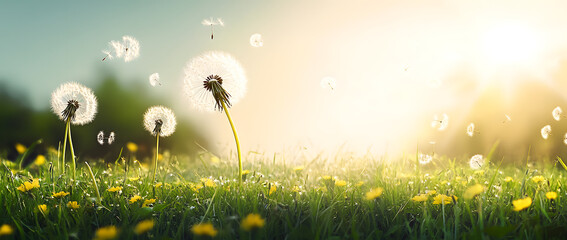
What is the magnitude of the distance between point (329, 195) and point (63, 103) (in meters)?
1.96

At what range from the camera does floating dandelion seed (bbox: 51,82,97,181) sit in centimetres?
302

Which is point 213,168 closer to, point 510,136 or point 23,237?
point 23,237

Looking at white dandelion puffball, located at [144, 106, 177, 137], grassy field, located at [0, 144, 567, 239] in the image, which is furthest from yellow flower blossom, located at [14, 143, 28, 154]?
white dandelion puffball, located at [144, 106, 177, 137]

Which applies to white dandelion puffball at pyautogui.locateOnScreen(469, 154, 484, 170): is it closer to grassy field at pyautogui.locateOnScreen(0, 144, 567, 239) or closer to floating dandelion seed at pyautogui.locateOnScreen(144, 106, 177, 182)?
grassy field at pyautogui.locateOnScreen(0, 144, 567, 239)

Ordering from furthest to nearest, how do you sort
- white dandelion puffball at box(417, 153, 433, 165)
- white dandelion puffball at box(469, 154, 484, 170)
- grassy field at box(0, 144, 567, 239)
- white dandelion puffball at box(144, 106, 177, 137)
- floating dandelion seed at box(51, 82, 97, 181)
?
white dandelion puffball at box(417, 153, 433, 165)
white dandelion puffball at box(469, 154, 484, 170)
white dandelion puffball at box(144, 106, 177, 137)
floating dandelion seed at box(51, 82, 97, 181)
grassy field at box(0, 144, 567, 239)

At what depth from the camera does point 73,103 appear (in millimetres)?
3010

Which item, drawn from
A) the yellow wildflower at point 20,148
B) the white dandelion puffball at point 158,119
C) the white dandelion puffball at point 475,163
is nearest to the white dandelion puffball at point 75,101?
the white dandelion puffball at point 158,119

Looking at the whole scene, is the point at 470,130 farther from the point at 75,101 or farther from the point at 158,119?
the point at 75,101

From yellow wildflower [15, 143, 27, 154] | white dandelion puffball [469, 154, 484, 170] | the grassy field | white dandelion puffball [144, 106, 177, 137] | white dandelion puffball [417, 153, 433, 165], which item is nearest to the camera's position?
the grassy field

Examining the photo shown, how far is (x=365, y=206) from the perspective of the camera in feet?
8.38

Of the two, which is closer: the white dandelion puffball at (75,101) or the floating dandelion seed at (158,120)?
the white dandelion puffball at (75,101)

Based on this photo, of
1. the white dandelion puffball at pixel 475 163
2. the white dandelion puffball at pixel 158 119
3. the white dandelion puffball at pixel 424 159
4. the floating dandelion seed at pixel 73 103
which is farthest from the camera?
the white dandelion puffball at pixel 424 159

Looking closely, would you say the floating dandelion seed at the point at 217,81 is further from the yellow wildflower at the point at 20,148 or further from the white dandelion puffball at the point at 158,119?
the yellow wildflower at the point at 20,148

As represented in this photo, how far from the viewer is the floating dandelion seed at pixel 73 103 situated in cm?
302
